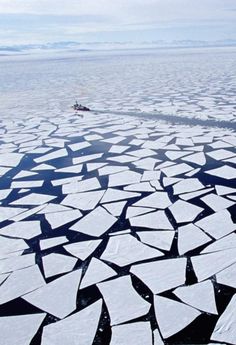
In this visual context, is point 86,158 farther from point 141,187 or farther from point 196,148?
point 196,148

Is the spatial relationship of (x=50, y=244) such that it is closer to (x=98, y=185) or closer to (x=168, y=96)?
(x=98, y=185)

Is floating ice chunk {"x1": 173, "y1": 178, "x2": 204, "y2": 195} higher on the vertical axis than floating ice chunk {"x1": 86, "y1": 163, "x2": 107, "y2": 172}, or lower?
higher

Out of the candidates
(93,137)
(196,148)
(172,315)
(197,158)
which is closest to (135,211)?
(172,315)

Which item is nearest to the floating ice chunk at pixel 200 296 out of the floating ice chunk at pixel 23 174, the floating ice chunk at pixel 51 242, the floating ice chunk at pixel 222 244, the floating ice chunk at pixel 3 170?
the floating ice chunk at pixel 222 244

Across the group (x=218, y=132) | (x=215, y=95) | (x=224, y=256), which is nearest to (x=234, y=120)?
(x=218, y=132)

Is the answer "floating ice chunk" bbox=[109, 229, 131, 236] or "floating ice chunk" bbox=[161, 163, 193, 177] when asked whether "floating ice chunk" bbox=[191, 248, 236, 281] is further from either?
"floating ice chunk" bbox=[161, 163, 193, 177]

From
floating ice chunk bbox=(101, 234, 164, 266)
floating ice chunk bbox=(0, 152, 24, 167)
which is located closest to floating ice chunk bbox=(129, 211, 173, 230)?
floating ice chunk bbox=(101, 234, 164, 266)
